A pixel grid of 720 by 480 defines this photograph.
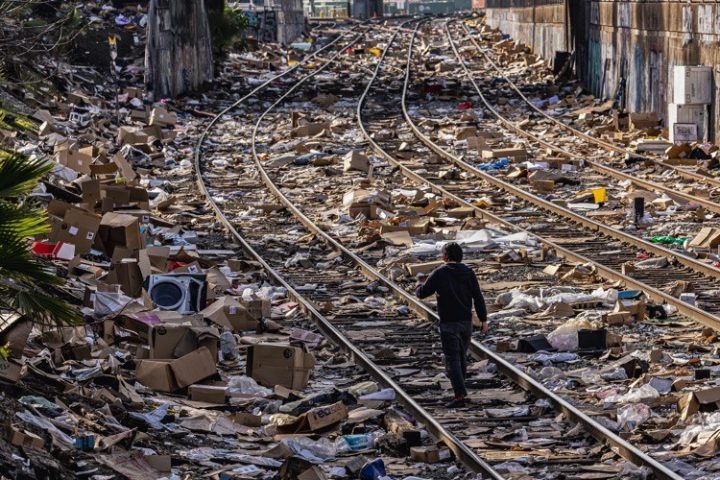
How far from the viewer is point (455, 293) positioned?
1065 cm

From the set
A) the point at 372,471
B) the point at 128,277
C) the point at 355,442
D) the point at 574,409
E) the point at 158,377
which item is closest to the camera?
the point at 372,471

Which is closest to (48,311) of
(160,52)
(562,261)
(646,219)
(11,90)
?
(562,261)

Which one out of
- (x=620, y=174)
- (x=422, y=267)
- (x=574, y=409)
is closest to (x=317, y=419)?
(x=574, y=409)

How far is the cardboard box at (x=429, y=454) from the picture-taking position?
9.26 meters

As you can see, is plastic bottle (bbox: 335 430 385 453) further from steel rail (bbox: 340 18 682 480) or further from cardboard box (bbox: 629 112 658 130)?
cardboard box (bbox: 629 112 658 130)

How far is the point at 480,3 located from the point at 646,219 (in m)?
118

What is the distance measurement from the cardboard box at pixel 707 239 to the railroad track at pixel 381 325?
3910 millimetres

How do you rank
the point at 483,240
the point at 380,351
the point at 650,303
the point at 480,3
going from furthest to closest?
the point at 480,3 → the point at 483,240 → the point at 650,303 → the point at 380,351

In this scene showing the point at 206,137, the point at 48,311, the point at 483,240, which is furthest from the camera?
the point at 206,137

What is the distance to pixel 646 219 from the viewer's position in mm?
18734

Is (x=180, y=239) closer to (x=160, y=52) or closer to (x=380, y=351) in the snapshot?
(x=380, y=351)

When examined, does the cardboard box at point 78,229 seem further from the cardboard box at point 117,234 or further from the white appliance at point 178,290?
the white appliance at point 178,290

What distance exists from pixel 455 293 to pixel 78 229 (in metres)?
5.99

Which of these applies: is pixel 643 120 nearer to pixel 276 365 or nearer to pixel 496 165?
pixel 496 165
